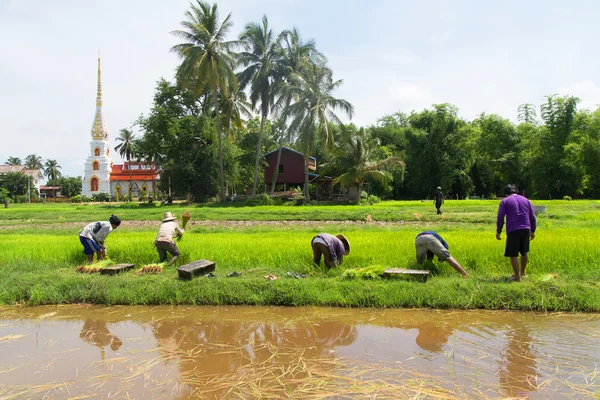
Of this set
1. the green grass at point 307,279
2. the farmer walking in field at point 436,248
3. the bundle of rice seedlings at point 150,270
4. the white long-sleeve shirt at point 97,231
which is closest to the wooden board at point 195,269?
the green grass at point 307,279

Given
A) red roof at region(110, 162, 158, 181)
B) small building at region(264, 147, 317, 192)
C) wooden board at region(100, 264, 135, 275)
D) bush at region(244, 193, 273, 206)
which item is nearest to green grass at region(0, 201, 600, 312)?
wooden board at region(100, 264, 135, 275)

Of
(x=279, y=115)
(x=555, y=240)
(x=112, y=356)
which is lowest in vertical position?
(x=112, y=356)

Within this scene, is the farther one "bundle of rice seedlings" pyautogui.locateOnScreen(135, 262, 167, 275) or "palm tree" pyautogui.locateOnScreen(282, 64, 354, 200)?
"palm tree" pyautogui.locateOnScreen(282, 64, 354, 200)

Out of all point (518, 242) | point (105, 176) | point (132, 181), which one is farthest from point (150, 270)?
point (105, 176)

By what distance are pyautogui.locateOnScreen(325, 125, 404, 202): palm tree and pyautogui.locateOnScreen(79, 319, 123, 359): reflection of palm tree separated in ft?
81.6

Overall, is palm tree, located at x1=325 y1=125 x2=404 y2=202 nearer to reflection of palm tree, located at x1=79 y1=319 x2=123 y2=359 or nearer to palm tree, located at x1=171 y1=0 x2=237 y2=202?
palm tree, located at x1=171 y1=0 x2=237 y2=202

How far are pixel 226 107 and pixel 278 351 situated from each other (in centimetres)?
3026

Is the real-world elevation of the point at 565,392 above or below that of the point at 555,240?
below

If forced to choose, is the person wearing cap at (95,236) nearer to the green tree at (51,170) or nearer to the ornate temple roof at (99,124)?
the ornate temple roof at (99,124)

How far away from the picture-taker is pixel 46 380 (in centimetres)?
356

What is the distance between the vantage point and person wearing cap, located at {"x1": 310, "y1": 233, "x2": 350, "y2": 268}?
6867 millimetres

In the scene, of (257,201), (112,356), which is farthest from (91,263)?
(257,201)

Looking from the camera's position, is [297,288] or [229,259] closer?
[297,288]

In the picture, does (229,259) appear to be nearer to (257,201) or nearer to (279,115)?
(257,201)
